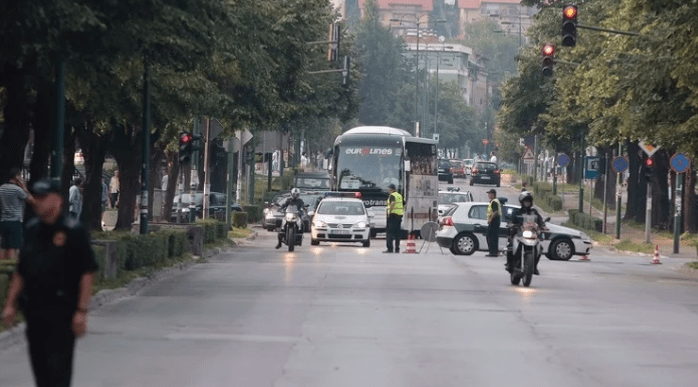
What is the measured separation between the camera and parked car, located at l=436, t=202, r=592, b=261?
128 ft

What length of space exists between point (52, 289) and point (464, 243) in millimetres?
30770

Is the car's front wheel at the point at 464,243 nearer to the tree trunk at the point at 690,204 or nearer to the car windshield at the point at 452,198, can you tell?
the tree trunk at the point at 690,204

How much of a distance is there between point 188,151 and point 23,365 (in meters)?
22.3

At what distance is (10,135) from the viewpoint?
24.3 m

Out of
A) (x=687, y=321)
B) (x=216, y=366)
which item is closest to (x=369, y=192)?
(x=687, y=321)

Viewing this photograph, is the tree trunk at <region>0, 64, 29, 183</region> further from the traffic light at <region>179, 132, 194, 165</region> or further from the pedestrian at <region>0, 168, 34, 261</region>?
the traffic light at <region>179, 132, 194, 165</region>

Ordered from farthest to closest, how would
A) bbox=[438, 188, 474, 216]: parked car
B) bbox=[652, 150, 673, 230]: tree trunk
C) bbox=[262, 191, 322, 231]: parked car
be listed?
bbox=[438, 188, 474, 216]: parked car < bbox=[652, 150, 673, 230]: tree trunk < bbox=[262, 191, 322, 231]: parked car

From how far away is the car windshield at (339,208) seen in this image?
44.6m

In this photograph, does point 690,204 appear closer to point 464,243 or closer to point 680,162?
point 680,162

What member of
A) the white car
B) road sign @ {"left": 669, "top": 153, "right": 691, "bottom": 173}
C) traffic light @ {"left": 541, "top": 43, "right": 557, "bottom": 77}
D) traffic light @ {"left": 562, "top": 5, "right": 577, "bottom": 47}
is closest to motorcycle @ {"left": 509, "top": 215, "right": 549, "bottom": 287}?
traffic light @ {"left": 562, "top": 5, "right": 577, "bottom": 47}

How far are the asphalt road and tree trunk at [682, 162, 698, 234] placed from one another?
78.2 ft

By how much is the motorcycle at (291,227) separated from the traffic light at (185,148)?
4.17 metres

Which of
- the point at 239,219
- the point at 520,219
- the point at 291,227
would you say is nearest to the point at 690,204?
the point at 239,219

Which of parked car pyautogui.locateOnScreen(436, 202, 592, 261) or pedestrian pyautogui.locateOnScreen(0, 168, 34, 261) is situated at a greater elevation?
pedestrian pyautogui.locateOnScreen(0, 168, 34, 261)
